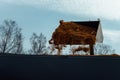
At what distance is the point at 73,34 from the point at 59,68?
8.89 ft

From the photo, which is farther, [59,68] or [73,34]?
[73,34]

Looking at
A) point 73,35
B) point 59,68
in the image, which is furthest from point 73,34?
point 59,68

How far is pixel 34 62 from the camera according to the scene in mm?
8961

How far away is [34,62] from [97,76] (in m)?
1.85

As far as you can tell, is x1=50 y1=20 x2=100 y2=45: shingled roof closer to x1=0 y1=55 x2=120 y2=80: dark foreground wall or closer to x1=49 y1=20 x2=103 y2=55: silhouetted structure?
x1=49 y1=20 x2=103 y2=55: silhouetted structure

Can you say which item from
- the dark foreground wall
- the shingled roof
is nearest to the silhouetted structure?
Answer: the shingled roof

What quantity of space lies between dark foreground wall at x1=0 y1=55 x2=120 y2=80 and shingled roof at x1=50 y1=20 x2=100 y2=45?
7.84 feet

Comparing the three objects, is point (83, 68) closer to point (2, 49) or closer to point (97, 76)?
point (97, 76)

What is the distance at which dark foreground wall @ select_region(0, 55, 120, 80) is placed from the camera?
8758 mm

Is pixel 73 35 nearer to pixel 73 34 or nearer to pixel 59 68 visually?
pixel 73 34

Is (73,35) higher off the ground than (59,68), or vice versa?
(73,35)

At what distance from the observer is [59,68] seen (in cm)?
884

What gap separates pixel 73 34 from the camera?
1130 cm

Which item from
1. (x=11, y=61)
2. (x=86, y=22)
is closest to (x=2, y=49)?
(x=86, y=22)
